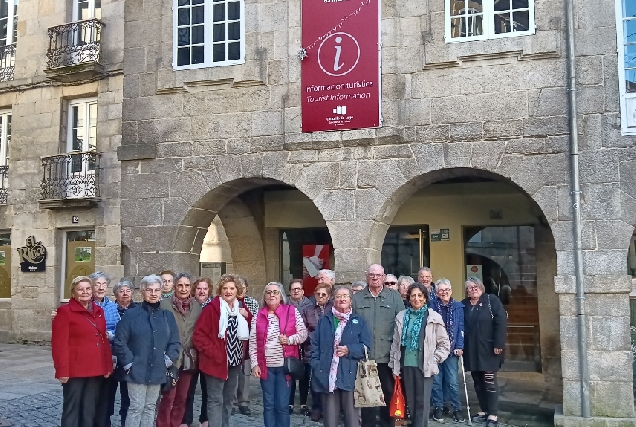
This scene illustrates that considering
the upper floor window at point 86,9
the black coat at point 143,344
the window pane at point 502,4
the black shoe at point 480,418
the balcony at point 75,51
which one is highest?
the upper floor window at point 86,9

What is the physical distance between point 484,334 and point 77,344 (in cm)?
409

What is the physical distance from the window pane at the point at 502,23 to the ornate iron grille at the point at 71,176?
285 inches

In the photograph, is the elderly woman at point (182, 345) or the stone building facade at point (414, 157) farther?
the stone building facade at point (414, 157)

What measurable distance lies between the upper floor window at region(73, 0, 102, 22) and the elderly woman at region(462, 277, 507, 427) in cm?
897

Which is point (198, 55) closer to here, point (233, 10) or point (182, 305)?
point (233, 10)

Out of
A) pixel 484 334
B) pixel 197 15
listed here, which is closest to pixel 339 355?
pixel 484 334

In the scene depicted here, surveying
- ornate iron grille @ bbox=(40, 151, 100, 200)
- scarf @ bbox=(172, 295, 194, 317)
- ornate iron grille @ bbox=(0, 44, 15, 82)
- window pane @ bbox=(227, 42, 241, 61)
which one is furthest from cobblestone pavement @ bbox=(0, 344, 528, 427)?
ornate iron grille @ bbox=(0, 44, 15, 82)

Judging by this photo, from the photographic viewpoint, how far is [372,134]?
817 cm

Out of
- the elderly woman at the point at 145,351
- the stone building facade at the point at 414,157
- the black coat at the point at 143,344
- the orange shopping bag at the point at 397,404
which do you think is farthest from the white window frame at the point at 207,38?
the orange shopping bag at the point at 397,404

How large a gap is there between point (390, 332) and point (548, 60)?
3775mm

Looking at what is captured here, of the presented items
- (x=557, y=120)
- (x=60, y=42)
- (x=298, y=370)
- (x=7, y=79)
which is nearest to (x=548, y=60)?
(x=557, y=120)

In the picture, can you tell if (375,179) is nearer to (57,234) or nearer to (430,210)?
(430,210)

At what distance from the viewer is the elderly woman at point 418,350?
5.98 metres

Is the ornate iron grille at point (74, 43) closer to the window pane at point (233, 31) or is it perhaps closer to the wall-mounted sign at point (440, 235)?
the window pane at point (233, 31)
